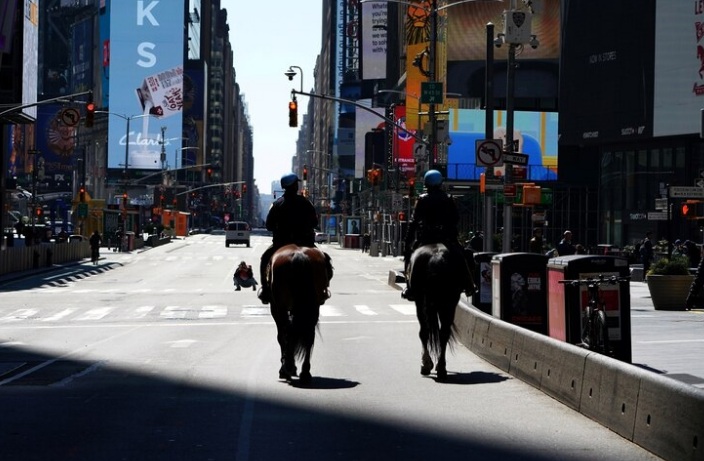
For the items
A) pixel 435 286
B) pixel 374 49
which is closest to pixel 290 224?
pixel 435 286

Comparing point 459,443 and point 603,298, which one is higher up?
point 603,298

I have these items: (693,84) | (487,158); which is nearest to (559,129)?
(693,84)

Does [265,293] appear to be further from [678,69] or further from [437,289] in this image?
[678,69]

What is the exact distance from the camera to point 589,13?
289 ft

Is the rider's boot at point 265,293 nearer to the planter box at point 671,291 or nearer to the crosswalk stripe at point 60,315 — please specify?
the crosswalk stripe at point 60,315

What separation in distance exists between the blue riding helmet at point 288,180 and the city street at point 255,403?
2.32 m

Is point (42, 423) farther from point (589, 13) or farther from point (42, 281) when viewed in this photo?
point (589, 13)

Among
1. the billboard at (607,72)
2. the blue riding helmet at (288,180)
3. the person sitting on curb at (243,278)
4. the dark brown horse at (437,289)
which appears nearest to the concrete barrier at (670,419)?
the dark brown horse at (437,289)

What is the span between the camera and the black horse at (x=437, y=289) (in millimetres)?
14531

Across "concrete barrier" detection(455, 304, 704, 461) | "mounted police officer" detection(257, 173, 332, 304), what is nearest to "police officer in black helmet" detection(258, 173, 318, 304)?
"mounted police officer" detection(257, 173, 332, 304)

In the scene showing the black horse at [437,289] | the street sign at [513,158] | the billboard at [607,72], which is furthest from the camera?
the billboard at [607,72]

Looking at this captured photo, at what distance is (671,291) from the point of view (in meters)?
30.2

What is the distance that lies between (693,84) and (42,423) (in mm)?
71162

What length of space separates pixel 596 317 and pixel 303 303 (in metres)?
3.81
